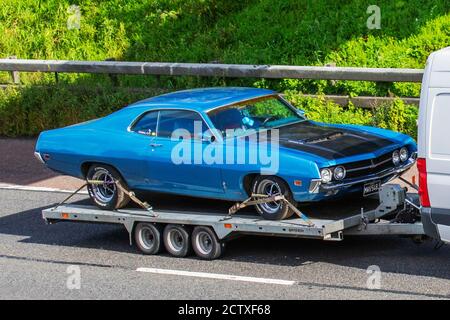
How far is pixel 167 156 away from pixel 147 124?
64cm

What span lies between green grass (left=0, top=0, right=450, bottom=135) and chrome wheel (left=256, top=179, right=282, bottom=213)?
4940mm

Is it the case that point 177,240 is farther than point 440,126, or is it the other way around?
point 177,240

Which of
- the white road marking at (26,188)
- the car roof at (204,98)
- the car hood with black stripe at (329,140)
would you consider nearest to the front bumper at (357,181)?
the car hood with black stripe at (329,140)

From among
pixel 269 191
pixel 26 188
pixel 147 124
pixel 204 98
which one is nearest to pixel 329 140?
pixel 269 191

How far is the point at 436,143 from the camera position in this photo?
31.6 ft

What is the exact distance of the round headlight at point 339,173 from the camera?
1066 cm

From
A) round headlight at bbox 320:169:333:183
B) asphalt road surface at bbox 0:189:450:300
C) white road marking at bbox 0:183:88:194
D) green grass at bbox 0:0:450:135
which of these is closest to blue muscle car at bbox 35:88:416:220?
round headlight at bbox 320:169:333:183

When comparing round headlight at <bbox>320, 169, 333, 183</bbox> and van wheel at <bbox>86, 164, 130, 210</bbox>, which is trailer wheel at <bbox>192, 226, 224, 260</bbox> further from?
round headlight at <bbox>320, 169, 333, 183</bbox>

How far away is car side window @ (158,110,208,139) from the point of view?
38.1ft

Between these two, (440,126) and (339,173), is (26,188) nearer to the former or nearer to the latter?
(339,173)

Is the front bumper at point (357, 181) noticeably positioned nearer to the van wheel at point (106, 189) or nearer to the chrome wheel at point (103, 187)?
the van wheel at point (106, 189)

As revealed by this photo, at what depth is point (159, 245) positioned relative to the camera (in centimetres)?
1162
